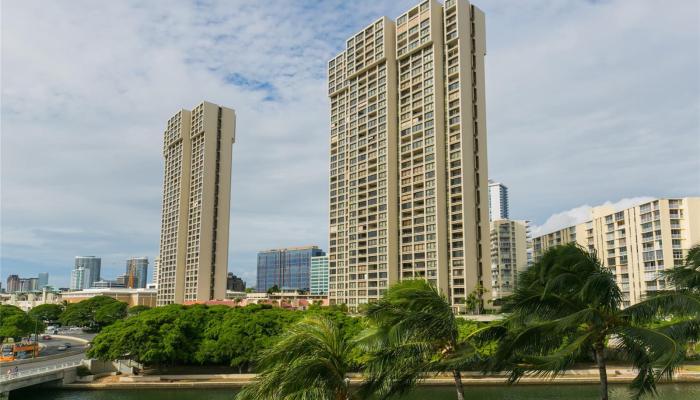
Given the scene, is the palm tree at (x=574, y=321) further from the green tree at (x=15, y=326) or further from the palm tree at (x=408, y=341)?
the green tree at (x=15, y=326)

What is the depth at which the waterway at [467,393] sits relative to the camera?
53375 mm

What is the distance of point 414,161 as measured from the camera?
102 meters

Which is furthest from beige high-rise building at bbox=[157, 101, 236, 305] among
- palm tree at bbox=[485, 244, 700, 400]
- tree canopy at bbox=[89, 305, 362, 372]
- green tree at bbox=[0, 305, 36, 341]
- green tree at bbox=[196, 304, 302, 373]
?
palm tree at bbox=[485, 244, 700, 400]

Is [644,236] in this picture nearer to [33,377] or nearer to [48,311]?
[33,377]

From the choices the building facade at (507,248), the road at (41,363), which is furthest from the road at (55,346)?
the building facade at (507,248)

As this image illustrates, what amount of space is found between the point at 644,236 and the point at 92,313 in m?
133

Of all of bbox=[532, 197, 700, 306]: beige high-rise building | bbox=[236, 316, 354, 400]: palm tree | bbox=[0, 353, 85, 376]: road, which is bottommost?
bbox=[0, 353, 85, 376]: road

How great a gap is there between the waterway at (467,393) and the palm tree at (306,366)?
40051mm

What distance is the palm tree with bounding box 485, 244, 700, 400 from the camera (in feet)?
53.0

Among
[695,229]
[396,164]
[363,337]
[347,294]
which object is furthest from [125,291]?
[363,337]

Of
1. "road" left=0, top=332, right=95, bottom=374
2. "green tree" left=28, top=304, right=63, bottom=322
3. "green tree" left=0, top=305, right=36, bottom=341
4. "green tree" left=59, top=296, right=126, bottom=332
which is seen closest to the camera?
"road" left=0, top=332, right=95, bottom=374

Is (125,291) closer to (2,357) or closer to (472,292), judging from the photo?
(2,357)

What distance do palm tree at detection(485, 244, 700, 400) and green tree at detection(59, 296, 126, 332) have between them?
136 meters

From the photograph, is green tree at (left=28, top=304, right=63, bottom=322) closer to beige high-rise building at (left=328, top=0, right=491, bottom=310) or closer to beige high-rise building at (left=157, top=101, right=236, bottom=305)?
beige high-rise building at (left=157, top=101, right=236, bottom=305)
